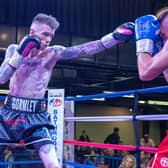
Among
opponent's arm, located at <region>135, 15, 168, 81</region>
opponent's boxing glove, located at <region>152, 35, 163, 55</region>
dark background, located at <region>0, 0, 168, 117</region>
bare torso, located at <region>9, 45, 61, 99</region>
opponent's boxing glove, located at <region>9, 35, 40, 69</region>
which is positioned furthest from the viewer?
dark background, located at <region>0, 0, 168, 117</region>

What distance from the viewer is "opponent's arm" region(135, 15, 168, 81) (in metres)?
1.27

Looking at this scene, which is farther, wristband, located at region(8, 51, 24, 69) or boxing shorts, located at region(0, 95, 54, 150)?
boxing shorts, located at region(0, 95, 54, 150)

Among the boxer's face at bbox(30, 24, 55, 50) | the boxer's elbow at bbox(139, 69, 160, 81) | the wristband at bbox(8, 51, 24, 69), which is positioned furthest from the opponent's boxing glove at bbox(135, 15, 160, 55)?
the boxer's face at bbox(30, 24, 55, 50)

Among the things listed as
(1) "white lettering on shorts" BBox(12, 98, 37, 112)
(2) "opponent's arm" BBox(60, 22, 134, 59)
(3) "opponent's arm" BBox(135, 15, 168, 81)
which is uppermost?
(2) "opponent's arm" BBox(60, 22, 134, 59)

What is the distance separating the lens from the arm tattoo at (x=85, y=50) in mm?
2385

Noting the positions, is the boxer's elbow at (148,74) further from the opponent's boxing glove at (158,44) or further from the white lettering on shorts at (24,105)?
the white lettering on shorts at (24,105)

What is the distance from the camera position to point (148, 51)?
4.54 feet

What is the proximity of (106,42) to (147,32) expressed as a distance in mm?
858

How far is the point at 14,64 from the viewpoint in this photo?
218 cm

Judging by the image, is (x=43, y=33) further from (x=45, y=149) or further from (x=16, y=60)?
(x=45, y=149)

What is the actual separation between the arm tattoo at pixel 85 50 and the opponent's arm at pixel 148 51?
83cm

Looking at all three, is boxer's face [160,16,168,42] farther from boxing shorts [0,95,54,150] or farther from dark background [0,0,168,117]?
dark background [0,0,168,117]

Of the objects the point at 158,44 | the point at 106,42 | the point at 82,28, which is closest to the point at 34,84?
the point at 106,42

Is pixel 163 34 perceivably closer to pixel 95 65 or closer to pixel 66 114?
pixel 66 114
